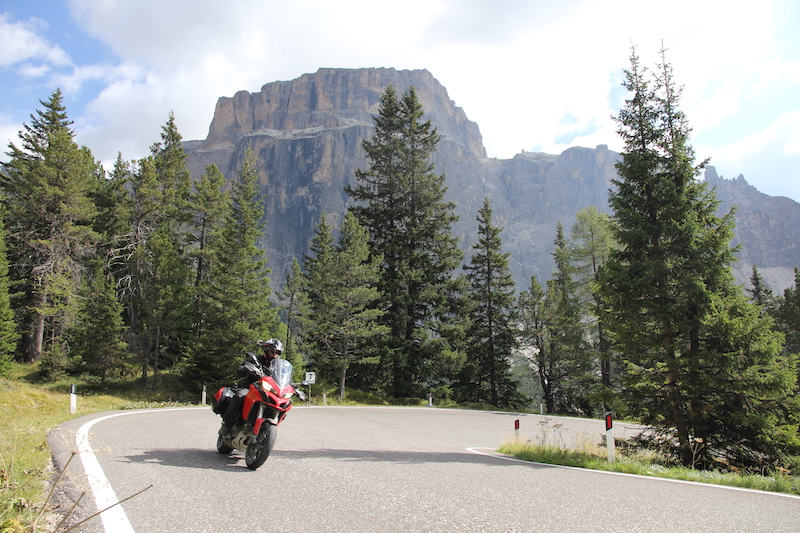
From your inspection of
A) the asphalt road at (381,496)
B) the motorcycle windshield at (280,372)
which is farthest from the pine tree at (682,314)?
the motorcycle windshield at (280,372)

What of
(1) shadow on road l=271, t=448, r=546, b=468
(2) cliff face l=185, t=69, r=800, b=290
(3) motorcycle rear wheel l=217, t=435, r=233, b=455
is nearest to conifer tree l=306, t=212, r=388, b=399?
(1) shadow on road l=271, t=448, r=546, b=468

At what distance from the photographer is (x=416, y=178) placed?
1184 inches

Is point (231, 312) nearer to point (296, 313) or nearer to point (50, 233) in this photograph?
point (296, 313)

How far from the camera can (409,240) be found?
28750mm

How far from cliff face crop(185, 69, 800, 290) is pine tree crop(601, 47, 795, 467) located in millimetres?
126334

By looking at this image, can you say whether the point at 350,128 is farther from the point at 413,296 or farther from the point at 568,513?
the point at 568,513

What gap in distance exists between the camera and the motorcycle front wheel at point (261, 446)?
505 cm

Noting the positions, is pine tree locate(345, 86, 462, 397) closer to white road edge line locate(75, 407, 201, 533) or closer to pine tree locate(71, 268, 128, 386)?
pine tree locate(71, 268, 128, 386)

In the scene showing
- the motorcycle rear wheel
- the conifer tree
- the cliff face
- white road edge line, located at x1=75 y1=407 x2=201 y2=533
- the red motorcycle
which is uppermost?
the cliff face

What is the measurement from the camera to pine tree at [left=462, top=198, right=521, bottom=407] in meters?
31.1

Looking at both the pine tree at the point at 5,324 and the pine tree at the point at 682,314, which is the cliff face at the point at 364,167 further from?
the pine tree at the point at 682,314

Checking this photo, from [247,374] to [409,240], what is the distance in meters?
23.7

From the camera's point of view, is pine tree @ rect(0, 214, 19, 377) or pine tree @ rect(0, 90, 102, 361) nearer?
pine tree @ rect(0, 214, 19, 377)

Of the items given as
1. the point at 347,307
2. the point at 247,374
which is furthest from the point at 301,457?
the point at 347,307
